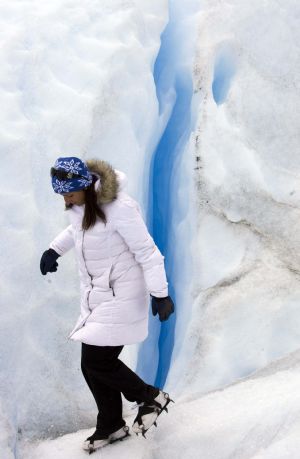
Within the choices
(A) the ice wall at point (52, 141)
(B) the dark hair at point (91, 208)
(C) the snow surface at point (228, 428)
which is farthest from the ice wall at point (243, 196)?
(B) the dark hair at point (91, 208)

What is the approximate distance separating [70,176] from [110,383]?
924mm

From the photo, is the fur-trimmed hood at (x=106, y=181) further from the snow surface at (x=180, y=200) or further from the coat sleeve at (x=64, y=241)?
the snow surface at (x=180, y=200)

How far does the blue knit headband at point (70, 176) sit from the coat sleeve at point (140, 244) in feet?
0.59

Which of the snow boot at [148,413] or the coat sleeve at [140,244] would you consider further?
the snow boot at [148,413]

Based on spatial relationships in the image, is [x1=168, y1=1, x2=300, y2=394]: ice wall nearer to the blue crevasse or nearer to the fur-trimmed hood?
the blue crevasse

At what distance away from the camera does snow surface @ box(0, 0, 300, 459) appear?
A: 8.82 ft

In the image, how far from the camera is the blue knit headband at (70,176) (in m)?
2.16

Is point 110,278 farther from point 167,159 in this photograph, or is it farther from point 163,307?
point 167,159

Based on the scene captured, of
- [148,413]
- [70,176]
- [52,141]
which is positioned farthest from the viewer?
[52,141]

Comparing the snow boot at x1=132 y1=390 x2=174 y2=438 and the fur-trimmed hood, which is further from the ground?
the fur-trimmed hood

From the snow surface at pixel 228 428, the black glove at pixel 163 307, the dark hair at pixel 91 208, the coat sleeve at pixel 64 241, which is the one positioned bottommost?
the snow surface at pixel 228 428

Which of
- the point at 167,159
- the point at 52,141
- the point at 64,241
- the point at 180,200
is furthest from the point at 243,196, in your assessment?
the point at 64,241

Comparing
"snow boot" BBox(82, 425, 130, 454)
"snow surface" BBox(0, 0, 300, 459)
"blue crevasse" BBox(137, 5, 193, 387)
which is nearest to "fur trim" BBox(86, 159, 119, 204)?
"snow surface" BBox(0, 0, 300, 459)

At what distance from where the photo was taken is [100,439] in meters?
2.56
